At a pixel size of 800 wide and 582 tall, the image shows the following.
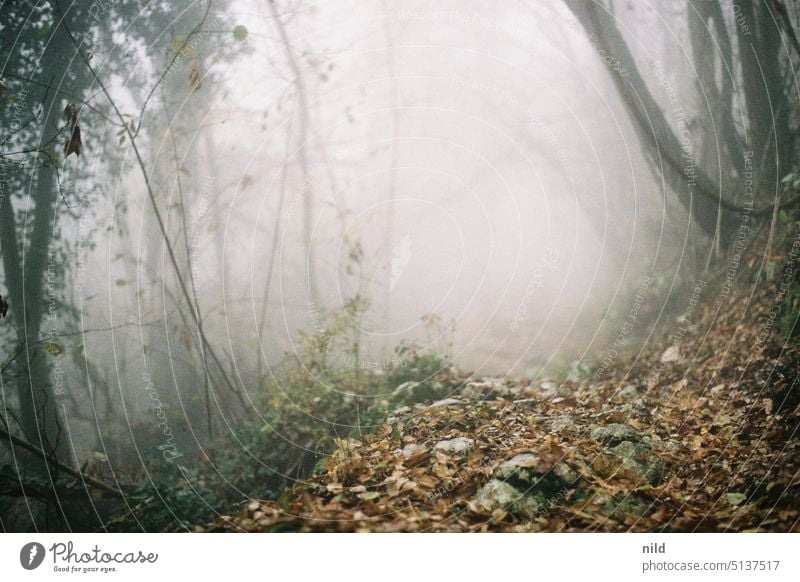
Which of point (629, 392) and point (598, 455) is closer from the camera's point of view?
point (598, 455)

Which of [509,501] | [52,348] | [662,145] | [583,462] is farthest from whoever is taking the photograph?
[662,145]

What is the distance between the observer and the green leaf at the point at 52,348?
309 cm

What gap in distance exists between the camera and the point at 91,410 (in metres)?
3.06

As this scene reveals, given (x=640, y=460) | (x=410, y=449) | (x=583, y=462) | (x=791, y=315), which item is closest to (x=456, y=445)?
(x=410, y=449)

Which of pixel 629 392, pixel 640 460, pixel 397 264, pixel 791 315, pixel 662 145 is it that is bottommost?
pixel 640 460

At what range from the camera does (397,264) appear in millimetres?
3279

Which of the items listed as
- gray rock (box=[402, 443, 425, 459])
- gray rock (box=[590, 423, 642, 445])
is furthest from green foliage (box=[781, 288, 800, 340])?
gray rock (box=[402, 443, 425, 459])

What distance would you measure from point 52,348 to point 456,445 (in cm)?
262

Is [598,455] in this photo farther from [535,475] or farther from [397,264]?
[397,264]

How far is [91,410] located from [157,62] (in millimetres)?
2254

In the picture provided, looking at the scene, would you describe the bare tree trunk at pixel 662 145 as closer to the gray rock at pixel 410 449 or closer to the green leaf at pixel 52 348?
the gray rock at pixel 410 449
